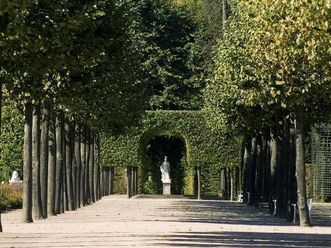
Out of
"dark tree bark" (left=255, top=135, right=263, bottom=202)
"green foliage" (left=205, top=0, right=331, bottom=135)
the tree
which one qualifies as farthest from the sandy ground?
"dark tree bark" (left=255, top=135, right=263, bottom=202)

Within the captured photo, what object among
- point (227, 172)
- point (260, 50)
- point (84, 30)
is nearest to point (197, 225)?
point (260, 50)

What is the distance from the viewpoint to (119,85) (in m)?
35.0

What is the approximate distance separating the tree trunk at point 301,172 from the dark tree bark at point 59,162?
32.5 ft

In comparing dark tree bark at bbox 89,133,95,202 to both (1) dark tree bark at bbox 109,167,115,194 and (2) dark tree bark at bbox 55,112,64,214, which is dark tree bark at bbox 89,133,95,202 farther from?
(1) dark tree bark at bbox 109,167,115,194

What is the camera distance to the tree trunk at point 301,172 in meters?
30.8

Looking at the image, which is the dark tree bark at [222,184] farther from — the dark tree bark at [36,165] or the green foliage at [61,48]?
the dark tree bark at [36,165]

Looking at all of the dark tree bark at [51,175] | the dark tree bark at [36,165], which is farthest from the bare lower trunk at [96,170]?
the dark tree bark at [36,165]

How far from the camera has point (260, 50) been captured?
28.5 m

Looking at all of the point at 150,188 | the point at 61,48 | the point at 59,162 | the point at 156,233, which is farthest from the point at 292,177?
the point at 150,188

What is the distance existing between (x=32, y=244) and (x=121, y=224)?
873 cm

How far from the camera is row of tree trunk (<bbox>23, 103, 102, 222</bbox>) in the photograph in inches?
1196

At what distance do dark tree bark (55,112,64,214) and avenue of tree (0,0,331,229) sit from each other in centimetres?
5

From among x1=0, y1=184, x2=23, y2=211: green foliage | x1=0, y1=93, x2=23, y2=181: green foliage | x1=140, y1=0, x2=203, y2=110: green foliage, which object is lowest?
x1=0, y1=184, x2=23, y2=211: green foliage

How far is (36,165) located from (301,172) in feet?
26.9
